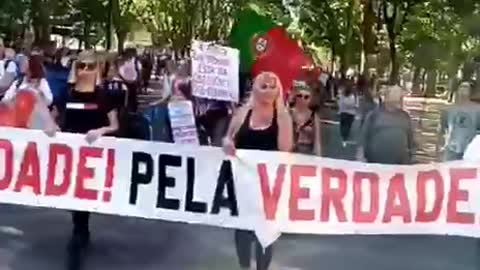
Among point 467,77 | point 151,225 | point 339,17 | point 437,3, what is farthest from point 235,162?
point 339,17

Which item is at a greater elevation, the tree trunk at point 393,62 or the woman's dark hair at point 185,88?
the woman's dark hair at point 185,88

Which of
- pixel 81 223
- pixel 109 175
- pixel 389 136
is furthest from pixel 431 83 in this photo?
pixel 109 175

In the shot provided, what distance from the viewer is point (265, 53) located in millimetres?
8844

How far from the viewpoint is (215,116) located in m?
8.33

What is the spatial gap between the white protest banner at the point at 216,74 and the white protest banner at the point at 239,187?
1298 millimetres

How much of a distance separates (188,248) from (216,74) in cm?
143

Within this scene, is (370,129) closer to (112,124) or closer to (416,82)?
(112,124)

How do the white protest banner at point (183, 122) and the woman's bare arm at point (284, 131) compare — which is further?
the white protest banner at point (183, 122)

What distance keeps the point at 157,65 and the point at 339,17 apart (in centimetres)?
731

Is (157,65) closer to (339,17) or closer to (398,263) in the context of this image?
(339,17)

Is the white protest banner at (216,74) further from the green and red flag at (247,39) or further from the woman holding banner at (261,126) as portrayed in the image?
the woman holding banner at (261,126)

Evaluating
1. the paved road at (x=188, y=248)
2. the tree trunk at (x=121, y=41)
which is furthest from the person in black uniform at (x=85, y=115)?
the tree trunk at (x=121, y=41)

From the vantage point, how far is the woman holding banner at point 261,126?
671cm

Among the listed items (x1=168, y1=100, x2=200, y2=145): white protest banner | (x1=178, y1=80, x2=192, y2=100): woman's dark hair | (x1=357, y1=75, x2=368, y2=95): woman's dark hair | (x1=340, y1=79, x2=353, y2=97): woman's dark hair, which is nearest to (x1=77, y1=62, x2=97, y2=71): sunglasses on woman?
(x1=168, y1=100, x2=200, y2=145): white protest banner
